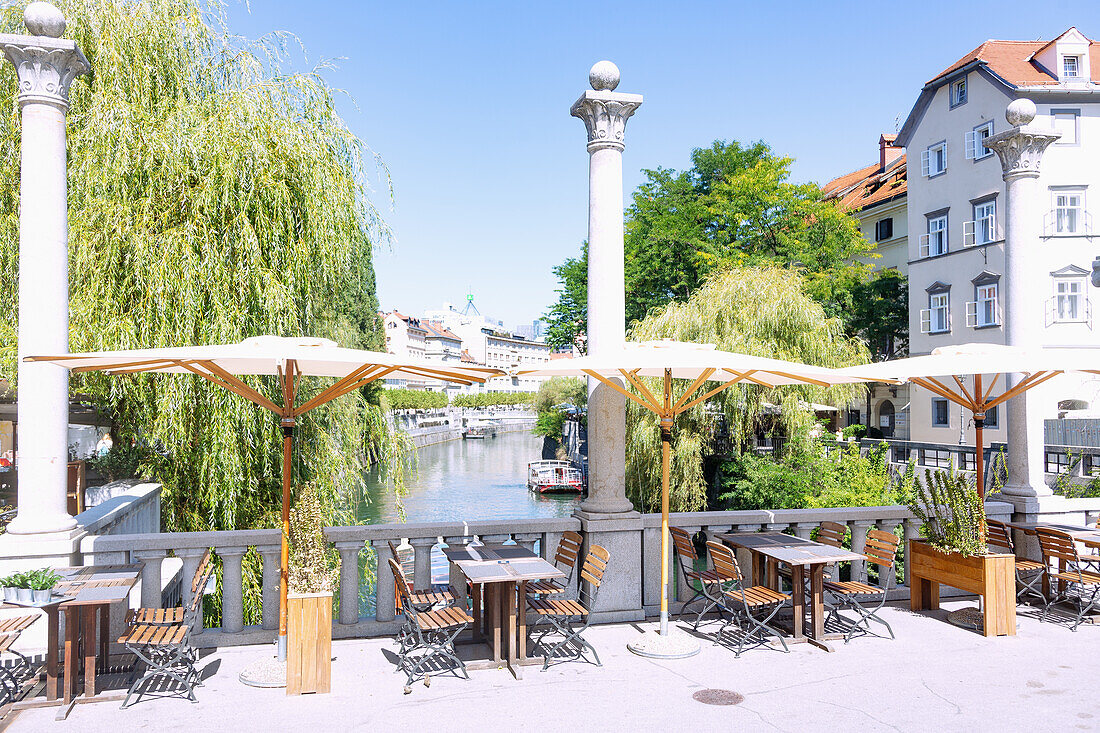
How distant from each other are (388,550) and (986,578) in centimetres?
542

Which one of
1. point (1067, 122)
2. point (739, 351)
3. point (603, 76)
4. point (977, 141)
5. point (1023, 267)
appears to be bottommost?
point (739, 351)

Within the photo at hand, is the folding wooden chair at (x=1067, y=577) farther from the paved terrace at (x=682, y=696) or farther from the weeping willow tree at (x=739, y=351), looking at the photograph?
the weeping willow tree at (x=739, y=351)

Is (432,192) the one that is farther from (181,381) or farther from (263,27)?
(181,381)

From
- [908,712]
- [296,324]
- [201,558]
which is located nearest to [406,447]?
[296,324]

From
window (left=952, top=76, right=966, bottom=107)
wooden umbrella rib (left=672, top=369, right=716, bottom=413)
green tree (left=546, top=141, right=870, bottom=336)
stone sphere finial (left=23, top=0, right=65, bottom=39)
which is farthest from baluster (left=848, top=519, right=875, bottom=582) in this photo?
window (left=952, top=76, right=966, bottom=107)

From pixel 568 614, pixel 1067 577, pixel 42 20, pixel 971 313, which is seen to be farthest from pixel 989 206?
pixel 42 20

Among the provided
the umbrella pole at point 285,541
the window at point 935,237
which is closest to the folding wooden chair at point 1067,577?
the umbrella pole at point 285,541

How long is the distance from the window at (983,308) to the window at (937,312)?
1165 millimetres

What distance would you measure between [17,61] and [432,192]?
24.4 ft

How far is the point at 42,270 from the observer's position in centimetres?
691

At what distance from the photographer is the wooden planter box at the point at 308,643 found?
5926 mm

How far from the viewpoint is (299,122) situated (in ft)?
35.6

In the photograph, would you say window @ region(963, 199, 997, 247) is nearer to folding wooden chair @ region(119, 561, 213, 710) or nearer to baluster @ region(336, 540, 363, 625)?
baluster @ region(336, 540, 363, 625)

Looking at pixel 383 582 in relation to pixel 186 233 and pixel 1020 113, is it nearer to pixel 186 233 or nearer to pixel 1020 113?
pixel 186 233
